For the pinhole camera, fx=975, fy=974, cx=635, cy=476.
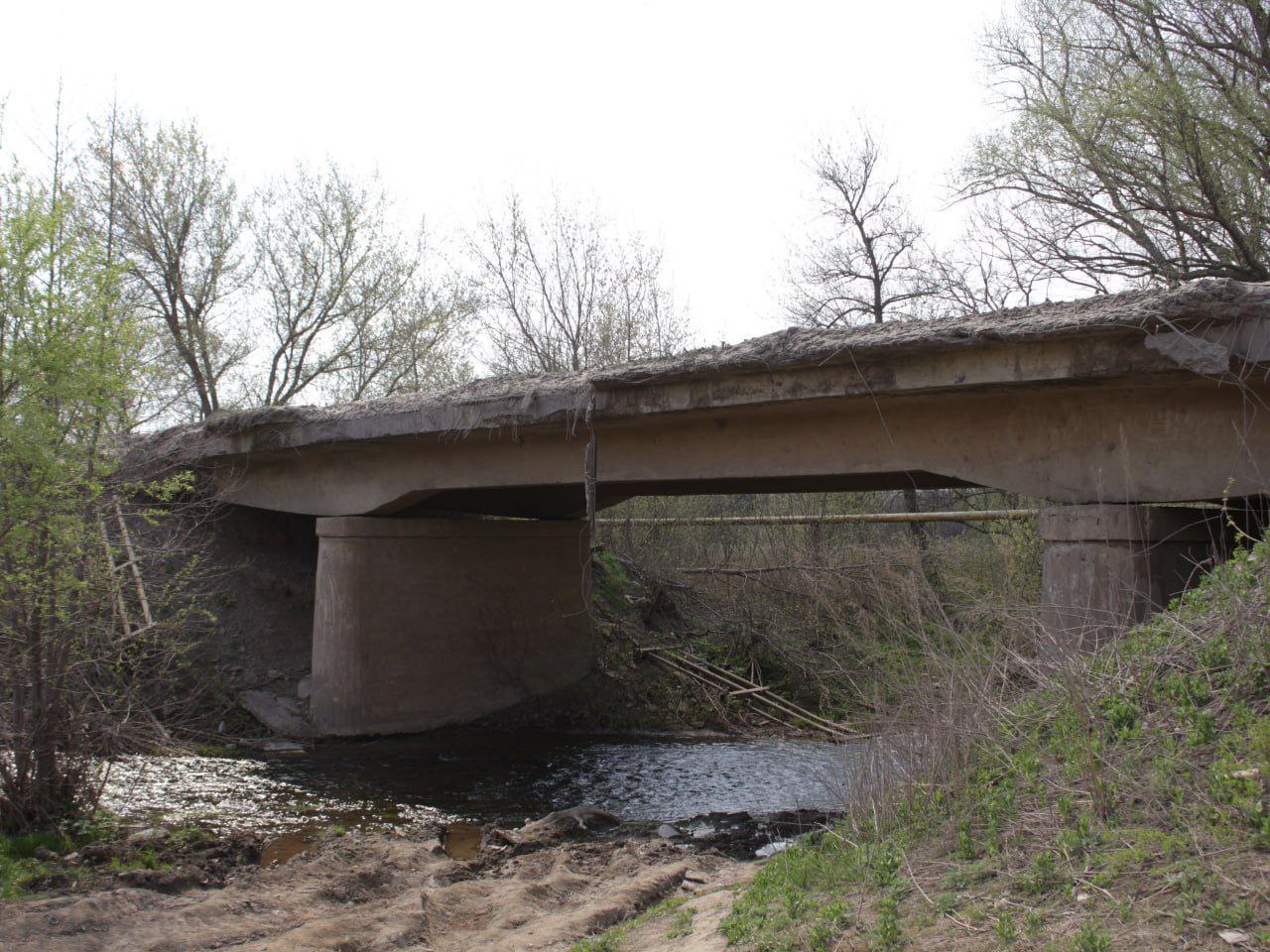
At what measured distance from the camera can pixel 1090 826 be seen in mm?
3857

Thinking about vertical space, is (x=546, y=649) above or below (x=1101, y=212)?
below

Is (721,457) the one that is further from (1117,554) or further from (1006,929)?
(1006,929)

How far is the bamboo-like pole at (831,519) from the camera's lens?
13.7 m

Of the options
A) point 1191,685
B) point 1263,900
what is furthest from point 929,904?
point 1191,685

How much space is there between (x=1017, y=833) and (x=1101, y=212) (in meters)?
14.2

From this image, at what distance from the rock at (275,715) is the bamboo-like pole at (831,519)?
7.56 meters

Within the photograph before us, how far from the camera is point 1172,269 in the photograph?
15.1m

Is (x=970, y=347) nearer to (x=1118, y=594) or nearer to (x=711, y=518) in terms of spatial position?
(x=1118, y=594)

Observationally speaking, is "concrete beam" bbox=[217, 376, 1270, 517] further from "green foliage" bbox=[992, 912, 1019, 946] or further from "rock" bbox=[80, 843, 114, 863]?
"rock" bbox=[80, 843, 114, 863]

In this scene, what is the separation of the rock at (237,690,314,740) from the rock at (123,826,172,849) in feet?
14.7

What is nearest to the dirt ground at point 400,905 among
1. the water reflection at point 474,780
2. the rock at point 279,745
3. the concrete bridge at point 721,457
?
the water reflection at point 474,780

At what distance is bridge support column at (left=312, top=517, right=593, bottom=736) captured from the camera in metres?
11.8

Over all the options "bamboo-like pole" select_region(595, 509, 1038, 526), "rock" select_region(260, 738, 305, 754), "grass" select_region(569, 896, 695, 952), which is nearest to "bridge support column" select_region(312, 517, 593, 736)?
"rock" select_region(260, 738, 305, 754)

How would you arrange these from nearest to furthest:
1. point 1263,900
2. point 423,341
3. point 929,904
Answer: point 1263,900 < point 929,904 < point 423,341
